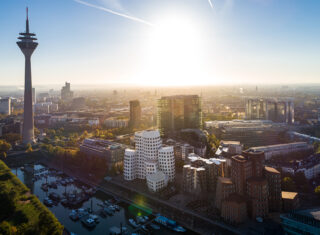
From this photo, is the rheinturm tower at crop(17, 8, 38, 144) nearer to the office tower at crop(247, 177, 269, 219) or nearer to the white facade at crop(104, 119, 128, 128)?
the white facade at crop(104, 119, 128, 128)

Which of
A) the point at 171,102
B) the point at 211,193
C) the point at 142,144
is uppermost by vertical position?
the point at 171,102

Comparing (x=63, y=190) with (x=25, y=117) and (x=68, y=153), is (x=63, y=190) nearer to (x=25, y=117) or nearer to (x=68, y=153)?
(x=68, y=153)

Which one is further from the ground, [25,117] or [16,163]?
[25,117]

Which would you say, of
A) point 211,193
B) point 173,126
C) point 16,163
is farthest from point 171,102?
point 16,163

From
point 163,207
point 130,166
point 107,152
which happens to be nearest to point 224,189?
point 163,207

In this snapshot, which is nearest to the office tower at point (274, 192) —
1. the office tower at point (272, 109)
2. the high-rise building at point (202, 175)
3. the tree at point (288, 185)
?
the tree at point (288, 185)

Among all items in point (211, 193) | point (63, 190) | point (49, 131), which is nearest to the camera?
point (211, 193)
